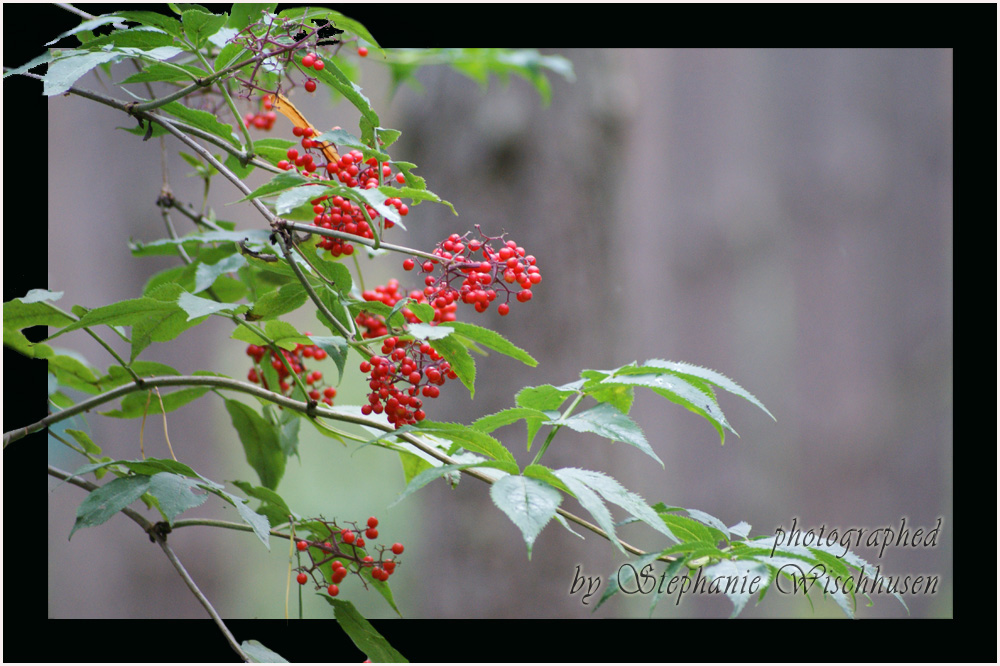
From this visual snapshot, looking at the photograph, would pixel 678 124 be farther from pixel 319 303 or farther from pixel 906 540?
pixel 319 303

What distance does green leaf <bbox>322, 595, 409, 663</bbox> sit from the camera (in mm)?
731

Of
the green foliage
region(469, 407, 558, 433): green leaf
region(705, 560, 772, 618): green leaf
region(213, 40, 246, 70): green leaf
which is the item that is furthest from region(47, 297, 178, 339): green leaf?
region(705, 560, 772, 618): green leaf

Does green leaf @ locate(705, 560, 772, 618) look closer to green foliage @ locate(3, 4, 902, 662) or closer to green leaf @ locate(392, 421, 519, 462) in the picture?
green foliage @ locate(3, 4, 902, 662)

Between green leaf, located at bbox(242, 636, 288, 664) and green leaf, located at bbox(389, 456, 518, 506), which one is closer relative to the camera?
green leaf, located at bbox(389, 456, 518, 506)

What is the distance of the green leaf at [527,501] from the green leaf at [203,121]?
0.45 meters

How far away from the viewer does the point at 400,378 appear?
0.68 metres

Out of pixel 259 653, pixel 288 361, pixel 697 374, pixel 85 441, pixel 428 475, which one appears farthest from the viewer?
pixel 288 361

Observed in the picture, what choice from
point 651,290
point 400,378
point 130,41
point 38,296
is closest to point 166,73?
point 130,41

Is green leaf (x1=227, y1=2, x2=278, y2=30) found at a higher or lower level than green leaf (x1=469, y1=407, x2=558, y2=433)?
higher

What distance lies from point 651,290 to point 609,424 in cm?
342

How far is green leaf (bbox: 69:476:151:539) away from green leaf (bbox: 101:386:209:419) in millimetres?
154

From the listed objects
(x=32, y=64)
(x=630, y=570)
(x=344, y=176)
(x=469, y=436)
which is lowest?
(x=630, y=570)

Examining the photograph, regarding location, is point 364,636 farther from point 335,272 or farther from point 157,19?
point 157,19

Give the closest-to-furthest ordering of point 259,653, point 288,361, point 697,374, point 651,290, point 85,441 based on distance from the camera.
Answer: point 697,374 → point 259,653 → point 85,441 → point 288,361 → point 651,290
